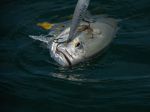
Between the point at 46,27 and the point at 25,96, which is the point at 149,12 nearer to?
the point at 46,27

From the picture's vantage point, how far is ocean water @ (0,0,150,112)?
591 cm

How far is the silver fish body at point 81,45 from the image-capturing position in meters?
6.35

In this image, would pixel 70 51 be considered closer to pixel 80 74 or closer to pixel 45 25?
pixel 80 74

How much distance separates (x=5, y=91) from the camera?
20.9 ft

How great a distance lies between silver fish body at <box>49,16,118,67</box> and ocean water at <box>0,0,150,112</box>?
0.59 feet

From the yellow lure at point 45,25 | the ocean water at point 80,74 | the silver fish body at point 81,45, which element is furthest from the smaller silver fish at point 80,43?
the yellow lure at point 45,25

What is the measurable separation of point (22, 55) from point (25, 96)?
1.27 meters

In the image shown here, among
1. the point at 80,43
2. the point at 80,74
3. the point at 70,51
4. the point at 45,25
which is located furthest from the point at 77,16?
the point at 45,25

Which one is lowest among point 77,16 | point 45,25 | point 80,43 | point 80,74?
point 80,74

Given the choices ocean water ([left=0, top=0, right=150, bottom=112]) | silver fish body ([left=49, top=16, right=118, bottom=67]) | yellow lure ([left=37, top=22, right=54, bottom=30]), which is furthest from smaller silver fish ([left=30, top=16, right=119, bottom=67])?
yellow lure ([left=37, top=22, right=54, bottom=30])

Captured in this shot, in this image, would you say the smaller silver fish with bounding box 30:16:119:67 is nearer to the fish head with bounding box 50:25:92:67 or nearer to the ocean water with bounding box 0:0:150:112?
the fish head with bounding box 50:25:92:67

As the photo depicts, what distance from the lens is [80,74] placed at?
21.4 feet

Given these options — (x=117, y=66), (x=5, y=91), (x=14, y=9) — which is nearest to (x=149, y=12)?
(x=117, y=66)

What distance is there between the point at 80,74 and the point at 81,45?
1.41 feet
